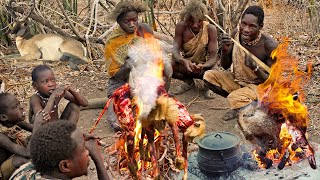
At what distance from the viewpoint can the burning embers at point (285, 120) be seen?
3459mm

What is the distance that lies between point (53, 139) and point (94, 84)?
12.8ft

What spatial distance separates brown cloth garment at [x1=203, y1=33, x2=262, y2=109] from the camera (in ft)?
14.1

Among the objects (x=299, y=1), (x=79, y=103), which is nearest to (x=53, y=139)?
(x=79, y=103)

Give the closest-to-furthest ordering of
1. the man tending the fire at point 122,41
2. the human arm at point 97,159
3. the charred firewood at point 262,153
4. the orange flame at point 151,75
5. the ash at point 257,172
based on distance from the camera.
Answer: the orange flame at point 151,75 → the human arm at point 97,159 → the ash at point 257,172 → the charred firewood at point 262,153 → the man tending the fire at point 122,41

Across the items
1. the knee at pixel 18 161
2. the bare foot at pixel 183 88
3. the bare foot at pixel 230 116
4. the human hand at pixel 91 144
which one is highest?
the human hand at pixel 91 144

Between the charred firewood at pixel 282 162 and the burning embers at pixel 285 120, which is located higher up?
the burning embers at pixel 285 120

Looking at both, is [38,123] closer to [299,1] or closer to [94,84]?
[94,84]

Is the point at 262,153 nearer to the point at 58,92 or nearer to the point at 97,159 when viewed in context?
the point at 97,159

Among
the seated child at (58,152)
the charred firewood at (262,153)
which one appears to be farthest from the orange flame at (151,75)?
the charred firewood at (262,153)

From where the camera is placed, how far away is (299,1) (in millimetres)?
6656

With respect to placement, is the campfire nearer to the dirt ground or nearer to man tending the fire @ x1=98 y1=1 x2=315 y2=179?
man tending the fire @ x1=98 y1=1 x2=315 y2=179

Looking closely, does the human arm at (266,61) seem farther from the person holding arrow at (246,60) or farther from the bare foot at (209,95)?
the bare foot at (209,95)

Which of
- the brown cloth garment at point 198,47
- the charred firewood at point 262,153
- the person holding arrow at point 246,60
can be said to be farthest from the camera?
the brown cloth garment at point 198,47

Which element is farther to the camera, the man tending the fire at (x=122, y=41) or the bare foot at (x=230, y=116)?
the bare foot at (x=230, y=116)
